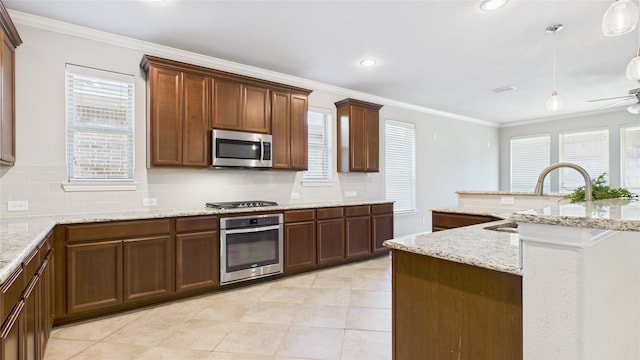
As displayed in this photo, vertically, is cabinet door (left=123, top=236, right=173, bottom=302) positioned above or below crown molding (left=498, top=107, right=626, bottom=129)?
below

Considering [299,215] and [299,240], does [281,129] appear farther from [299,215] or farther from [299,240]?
[299,240]

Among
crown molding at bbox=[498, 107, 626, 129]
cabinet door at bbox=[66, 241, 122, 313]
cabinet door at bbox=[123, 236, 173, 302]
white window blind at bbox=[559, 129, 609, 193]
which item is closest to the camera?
cabinet door at bbox=[66, 241, 122, 313]

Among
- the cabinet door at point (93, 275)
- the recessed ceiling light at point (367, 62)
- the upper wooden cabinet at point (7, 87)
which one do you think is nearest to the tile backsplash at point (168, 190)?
the upper wooden cabinet at point (7, 87)

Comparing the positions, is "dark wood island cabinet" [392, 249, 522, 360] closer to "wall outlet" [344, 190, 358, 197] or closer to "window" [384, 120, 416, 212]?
"wall outlet" [344, 190, 358, 197]

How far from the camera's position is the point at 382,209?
4.93 m

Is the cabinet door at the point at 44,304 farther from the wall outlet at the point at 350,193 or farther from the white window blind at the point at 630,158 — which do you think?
the white window blind at the point at 630,158

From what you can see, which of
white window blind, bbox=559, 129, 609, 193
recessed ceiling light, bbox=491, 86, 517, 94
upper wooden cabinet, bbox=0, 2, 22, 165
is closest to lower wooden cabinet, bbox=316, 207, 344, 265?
upper wooden cabinet, bbox=0, 2, 22, 165

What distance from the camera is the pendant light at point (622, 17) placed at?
1.74 metres

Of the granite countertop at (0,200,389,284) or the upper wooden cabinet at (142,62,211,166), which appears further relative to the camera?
the upper wooden cabinet at (142,62,211,166)

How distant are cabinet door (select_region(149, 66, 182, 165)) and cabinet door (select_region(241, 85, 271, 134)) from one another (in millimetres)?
748

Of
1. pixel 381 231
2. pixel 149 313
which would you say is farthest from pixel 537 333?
pixel 381 231

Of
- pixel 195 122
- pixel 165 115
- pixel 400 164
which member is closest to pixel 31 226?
pixel 165 115

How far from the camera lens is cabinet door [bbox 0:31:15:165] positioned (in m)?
2.39

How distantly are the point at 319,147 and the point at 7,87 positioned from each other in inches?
138
